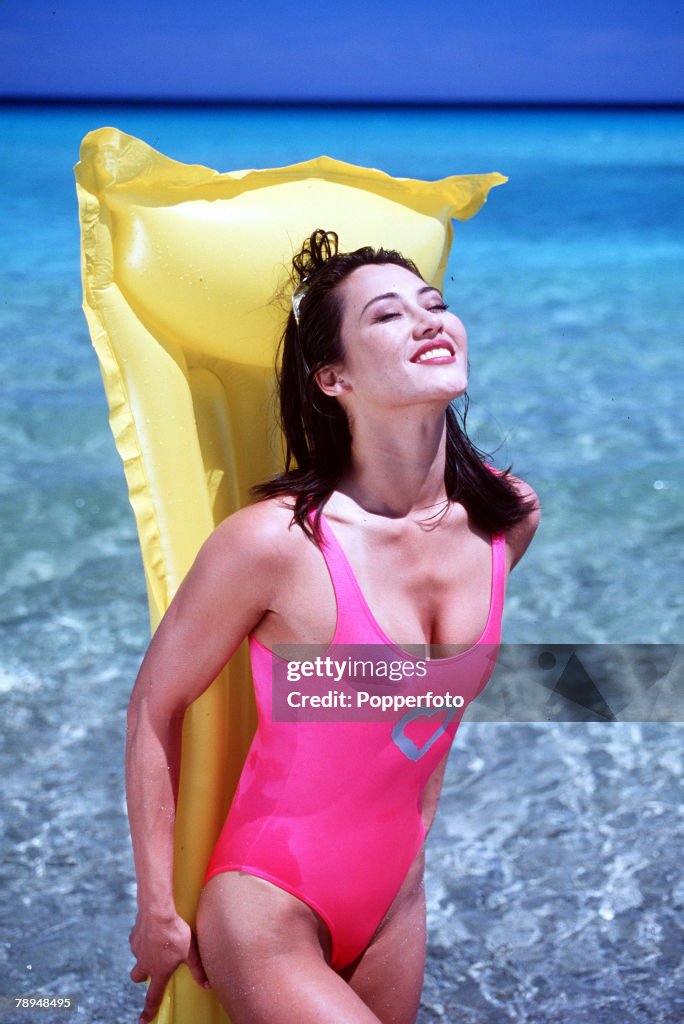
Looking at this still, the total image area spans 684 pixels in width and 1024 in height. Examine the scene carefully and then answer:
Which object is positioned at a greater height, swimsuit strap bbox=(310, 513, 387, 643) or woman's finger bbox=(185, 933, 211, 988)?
swimsuit strap bbox=(310, 513, 387, 643)

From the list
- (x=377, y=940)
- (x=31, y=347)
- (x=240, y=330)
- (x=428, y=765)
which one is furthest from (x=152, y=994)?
(x=31, y=347)

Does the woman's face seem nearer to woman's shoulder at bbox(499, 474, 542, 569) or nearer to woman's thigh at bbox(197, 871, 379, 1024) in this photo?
woman's shoulder at bbox(499, 474, 542, 569)

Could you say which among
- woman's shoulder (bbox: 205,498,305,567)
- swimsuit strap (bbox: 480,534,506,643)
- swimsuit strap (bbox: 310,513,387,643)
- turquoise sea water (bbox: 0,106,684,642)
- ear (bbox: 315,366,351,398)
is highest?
ear (bbox: 315,366,351,398)

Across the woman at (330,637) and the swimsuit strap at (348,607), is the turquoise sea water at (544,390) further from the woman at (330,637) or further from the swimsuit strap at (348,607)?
the swimsuit strap at (348,607)

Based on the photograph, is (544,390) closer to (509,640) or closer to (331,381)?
(509,640)

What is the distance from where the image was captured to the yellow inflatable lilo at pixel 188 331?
70.3 inches

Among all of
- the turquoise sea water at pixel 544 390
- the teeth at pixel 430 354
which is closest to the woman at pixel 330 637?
the teeth at pixel 430 354

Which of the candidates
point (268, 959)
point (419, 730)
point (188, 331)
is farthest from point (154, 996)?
point (188, 331)

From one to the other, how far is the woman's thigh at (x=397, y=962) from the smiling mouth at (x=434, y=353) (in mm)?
716

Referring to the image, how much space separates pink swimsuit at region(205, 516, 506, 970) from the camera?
162cm

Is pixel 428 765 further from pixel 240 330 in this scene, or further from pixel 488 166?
pixel 488 166

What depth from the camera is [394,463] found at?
1.70 meters

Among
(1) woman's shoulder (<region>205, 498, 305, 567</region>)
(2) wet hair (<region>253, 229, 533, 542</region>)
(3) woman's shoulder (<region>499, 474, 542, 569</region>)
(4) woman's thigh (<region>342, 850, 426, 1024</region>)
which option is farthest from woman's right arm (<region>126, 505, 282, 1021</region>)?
(3) woman's shoulder (<region>499, 474, 542, 569</region>)

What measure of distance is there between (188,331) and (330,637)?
21.6 inches
